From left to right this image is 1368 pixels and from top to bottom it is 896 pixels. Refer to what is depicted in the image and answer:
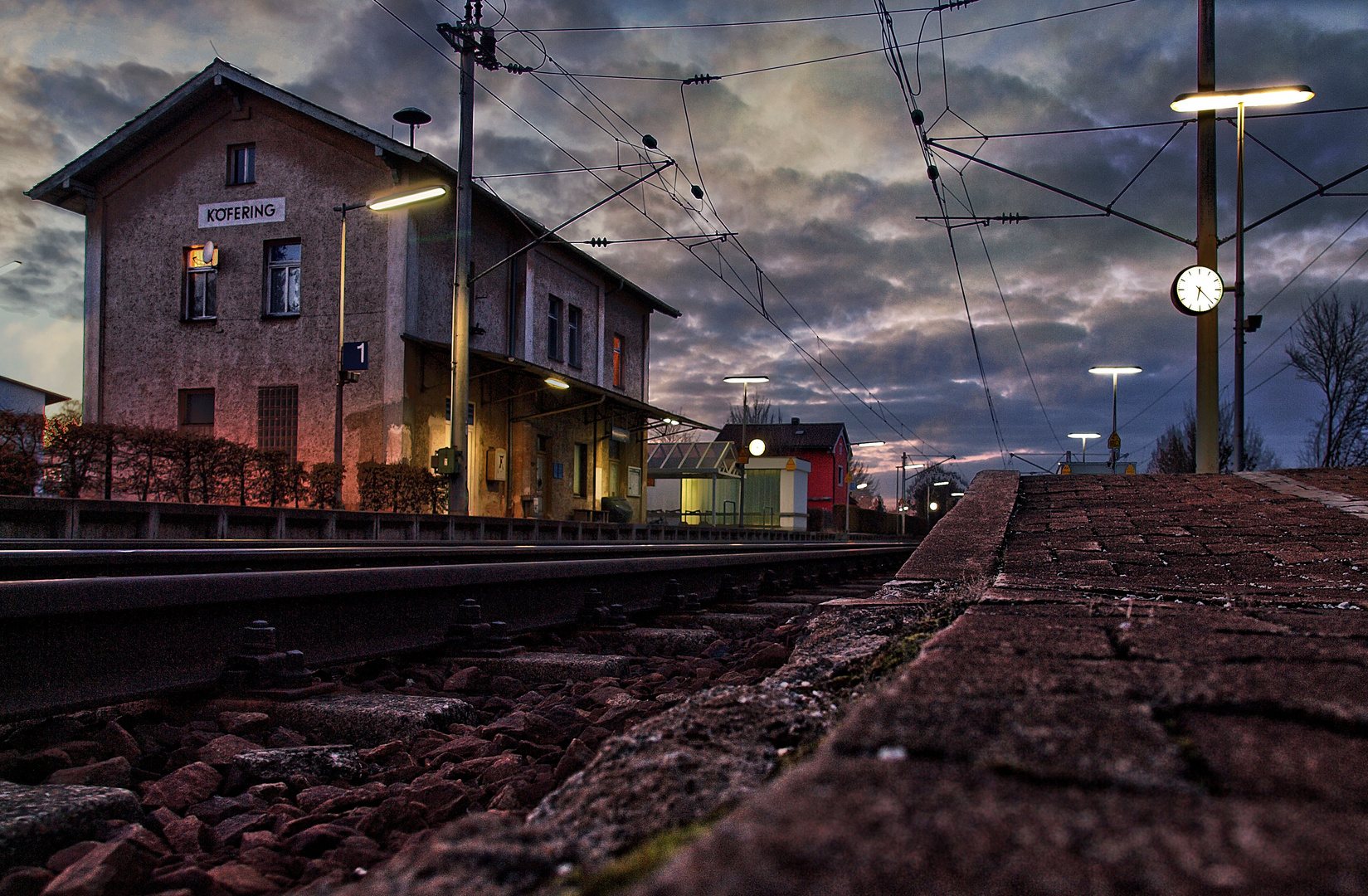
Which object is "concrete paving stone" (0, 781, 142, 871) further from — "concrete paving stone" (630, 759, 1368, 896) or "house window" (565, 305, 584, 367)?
"house window" (565, 305, 584, 367)

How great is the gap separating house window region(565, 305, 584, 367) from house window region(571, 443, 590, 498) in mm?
2884

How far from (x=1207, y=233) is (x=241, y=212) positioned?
70.1 ft

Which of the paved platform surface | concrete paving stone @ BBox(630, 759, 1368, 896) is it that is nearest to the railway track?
the paved platform surface

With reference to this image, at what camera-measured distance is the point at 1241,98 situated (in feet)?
40.3

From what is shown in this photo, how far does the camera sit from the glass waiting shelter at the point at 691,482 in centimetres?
4041

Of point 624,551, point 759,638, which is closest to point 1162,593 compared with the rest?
point 759,638

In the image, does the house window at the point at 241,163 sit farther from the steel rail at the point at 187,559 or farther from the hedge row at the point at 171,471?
the steel rail at the point at 187,559

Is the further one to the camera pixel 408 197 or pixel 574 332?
pixel 574 332

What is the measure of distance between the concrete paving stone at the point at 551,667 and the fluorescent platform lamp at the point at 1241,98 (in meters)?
12.3

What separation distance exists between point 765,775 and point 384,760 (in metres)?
1.55

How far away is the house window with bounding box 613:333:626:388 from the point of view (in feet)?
111

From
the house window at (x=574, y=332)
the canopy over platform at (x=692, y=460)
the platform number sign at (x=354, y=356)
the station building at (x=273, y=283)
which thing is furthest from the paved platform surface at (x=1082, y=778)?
the canopy over platform at (x=692, y=460)

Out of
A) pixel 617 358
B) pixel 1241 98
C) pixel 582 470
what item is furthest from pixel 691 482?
pixel 1241 98

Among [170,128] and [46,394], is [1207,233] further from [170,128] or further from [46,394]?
[46,394]
